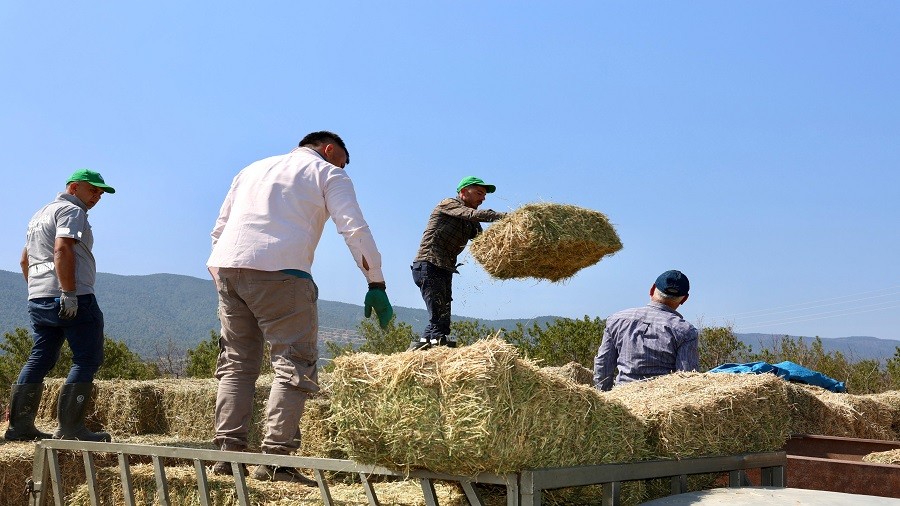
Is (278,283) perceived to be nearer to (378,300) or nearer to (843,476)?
(378,300)

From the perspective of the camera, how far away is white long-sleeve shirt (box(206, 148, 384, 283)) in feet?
14.9

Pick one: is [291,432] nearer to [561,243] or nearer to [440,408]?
[440,408]

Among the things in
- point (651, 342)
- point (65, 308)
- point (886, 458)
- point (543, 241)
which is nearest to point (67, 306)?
point (65, 308)

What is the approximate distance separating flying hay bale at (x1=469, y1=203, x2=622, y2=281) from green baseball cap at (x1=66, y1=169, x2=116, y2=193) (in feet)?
9.80

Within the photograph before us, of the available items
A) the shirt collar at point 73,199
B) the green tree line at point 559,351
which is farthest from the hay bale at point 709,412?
the green tree line at point 559,351

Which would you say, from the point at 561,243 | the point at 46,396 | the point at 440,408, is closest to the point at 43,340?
the point at 46,396

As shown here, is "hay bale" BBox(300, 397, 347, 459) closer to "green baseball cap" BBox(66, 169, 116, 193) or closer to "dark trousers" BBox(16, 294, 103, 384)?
"dark trousers" BBox(16, 294, 103, 384)

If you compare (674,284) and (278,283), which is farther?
(674,284)

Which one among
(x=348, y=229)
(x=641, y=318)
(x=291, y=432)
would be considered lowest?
(x=291, y=432)

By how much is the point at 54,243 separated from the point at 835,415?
7003 millimetres

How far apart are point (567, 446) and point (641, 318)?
2.62 m

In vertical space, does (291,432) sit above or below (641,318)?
below

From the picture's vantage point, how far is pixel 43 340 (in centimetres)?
681

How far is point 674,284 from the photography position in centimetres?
585
